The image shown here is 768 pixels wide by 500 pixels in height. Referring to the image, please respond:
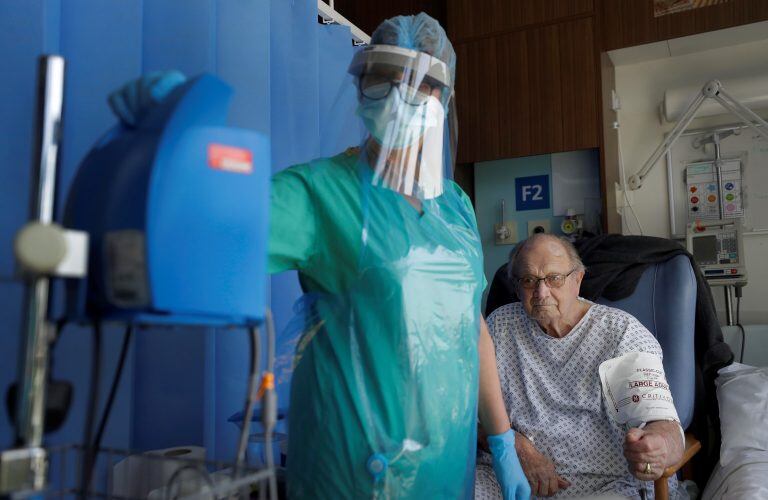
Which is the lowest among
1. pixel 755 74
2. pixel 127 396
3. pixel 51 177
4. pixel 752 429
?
pixel 752 429

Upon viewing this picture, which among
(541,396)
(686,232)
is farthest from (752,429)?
(686,232)

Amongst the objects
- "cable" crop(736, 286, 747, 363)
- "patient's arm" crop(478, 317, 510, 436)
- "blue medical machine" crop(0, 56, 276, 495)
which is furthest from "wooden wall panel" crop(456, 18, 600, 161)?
"blue medical machine" crop(0, 56, 276, 495)

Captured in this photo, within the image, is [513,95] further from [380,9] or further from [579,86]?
[380,9]

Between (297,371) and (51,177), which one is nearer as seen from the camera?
(51,177)

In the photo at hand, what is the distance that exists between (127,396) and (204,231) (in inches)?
29.6

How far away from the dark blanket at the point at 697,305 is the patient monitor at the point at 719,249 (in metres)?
0.62

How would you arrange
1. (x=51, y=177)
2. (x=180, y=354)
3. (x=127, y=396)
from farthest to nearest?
(x=180, y=354) → (x=127, y=396) → (x=51, y=177)

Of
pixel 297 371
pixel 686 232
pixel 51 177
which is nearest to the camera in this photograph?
pixel 51 177

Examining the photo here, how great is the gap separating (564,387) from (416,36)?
1.07m

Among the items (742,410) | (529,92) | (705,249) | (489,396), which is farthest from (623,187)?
(489,396)

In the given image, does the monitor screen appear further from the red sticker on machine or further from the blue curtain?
the red sticker on machine

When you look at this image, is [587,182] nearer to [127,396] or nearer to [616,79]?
[616,79]

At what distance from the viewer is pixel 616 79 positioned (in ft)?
10.7

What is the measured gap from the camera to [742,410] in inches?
75.5
